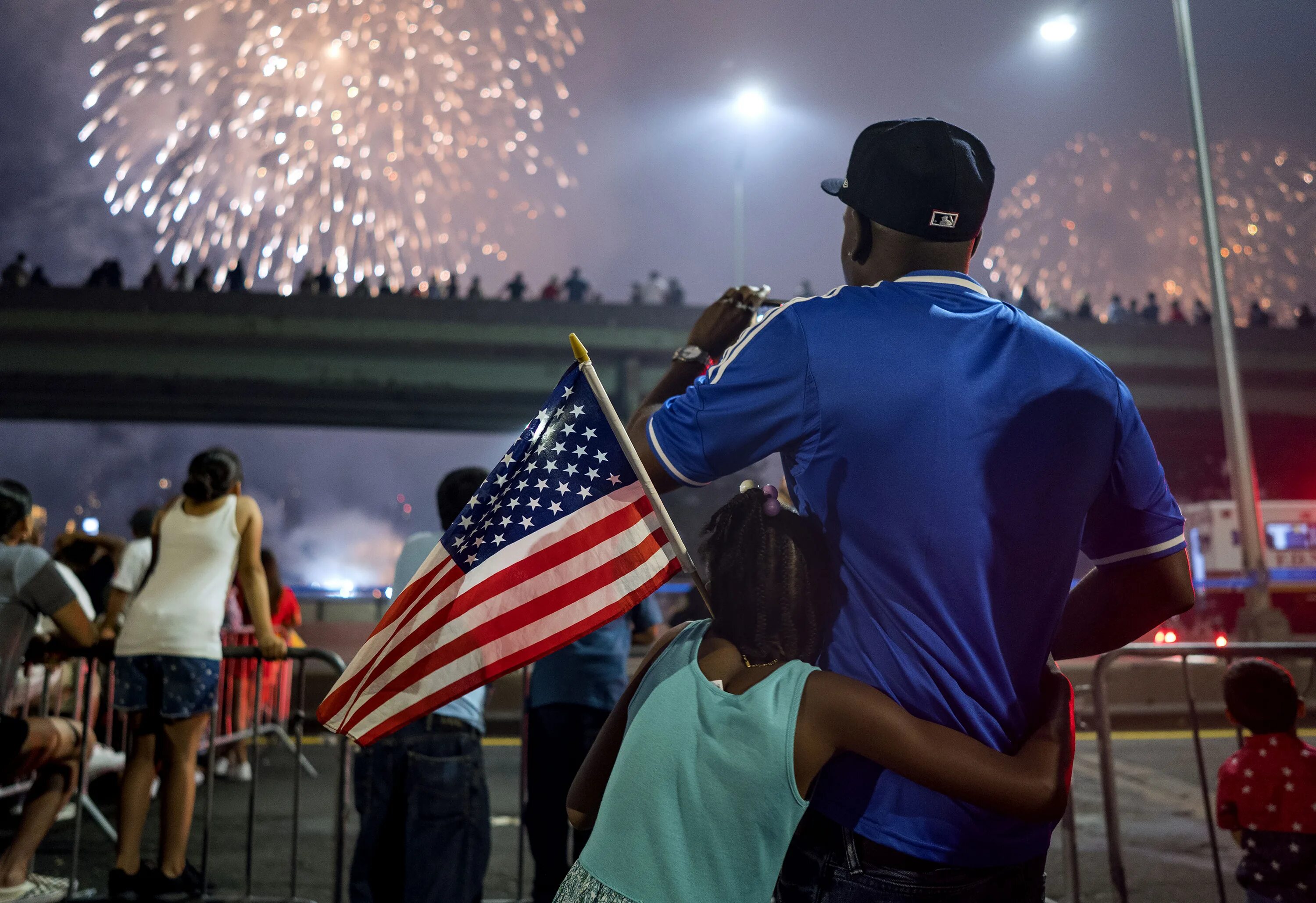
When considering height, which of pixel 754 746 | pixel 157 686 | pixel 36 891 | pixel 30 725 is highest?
pixel 754 746

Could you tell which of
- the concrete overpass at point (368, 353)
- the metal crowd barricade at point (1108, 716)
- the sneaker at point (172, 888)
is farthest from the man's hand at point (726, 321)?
the concrete overpass at point (368, 353)

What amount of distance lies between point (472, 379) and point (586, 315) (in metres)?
4.63

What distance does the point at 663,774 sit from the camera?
76.4 inches

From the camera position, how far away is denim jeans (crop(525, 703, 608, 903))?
485cm

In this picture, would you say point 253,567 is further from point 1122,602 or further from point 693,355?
point 1122,602

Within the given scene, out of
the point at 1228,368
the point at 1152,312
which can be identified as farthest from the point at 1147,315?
the point at 1228,368

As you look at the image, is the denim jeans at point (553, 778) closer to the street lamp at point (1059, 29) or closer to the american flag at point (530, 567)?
the american flag at point (530, 567)

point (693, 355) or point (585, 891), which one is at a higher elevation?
point (693, 355)

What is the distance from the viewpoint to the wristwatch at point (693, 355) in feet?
7.19

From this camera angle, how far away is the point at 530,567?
2.20 metres

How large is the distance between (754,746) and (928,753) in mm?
307

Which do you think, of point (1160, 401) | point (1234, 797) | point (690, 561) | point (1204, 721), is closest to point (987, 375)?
point (690, 561)

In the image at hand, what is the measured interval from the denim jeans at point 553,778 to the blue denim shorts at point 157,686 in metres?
1.99

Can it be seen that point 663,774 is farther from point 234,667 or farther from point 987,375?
point 234,667
